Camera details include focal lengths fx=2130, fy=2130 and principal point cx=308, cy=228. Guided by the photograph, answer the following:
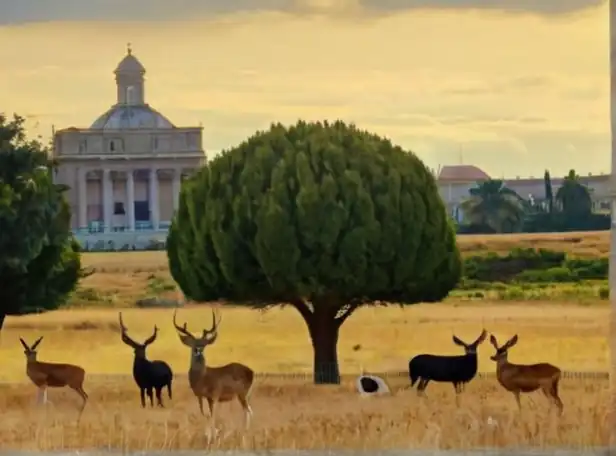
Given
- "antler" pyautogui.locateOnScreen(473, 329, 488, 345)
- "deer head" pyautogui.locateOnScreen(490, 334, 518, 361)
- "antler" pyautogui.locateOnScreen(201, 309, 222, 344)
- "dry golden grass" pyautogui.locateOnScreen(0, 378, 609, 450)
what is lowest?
"dry golden grass" pyautogui.locateOnScreen(0, 378, 609, 450)

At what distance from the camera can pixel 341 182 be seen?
8.92 metres

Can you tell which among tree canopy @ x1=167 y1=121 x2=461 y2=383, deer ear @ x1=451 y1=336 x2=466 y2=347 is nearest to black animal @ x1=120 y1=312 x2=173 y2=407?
tree canopy @ x1=167 y1=121 x2=461 y2=383

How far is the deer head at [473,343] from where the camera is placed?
29.7ft

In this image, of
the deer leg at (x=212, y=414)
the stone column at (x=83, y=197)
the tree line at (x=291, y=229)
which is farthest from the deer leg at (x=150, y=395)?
the stone column at (x=83, y=197)

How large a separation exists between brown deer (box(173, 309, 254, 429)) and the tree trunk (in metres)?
0.31

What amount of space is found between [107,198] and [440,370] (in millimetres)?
1589

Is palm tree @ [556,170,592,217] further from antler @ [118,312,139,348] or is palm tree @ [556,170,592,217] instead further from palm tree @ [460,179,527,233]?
antler @ [118,312,139,348]

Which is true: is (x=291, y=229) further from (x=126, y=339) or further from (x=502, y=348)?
(x=502, y=348)

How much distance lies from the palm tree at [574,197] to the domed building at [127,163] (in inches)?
61.0

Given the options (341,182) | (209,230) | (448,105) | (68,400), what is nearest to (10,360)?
(68,400)

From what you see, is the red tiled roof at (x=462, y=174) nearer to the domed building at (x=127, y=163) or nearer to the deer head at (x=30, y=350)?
the domed building at (x=127, y=163)

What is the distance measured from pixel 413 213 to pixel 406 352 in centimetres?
60

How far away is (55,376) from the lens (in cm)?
901

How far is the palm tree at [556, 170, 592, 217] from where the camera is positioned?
9.08 meters
